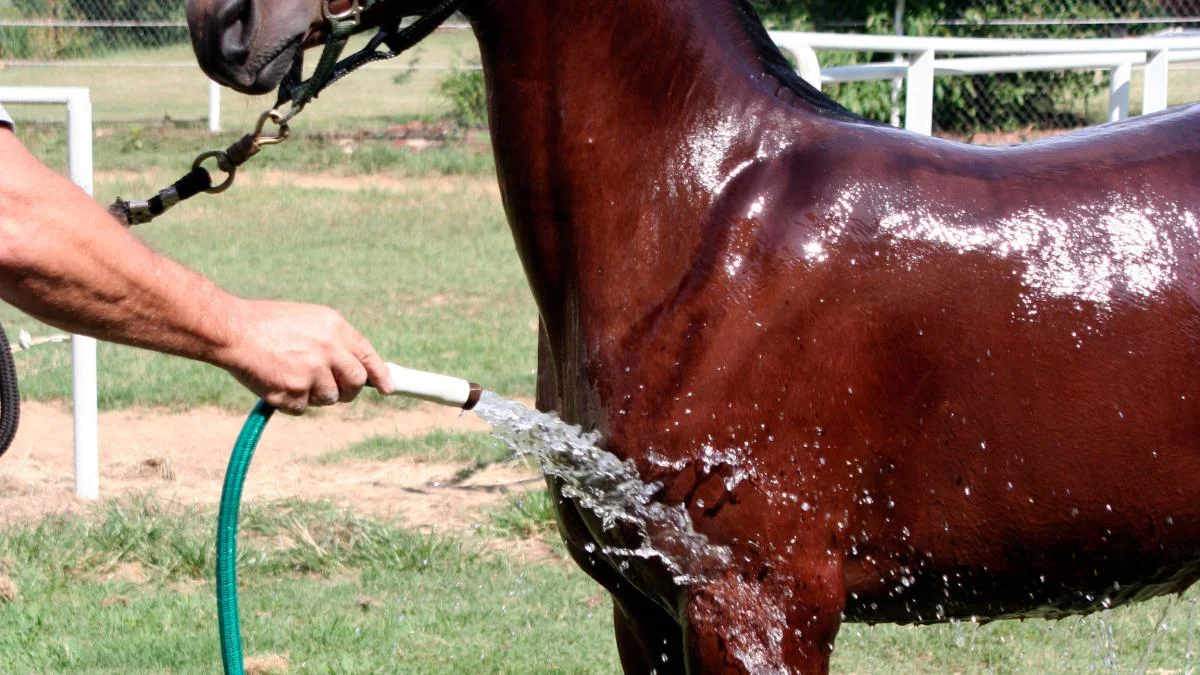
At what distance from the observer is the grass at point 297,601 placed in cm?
393

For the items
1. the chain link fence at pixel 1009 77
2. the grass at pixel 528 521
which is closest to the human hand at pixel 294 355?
the grass at pixel 528 521

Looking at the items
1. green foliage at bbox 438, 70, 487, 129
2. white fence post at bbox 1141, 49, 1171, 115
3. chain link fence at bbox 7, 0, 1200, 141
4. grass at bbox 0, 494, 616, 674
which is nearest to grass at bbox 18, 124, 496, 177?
chain link fence at bbox 7, 0, 1200, 141

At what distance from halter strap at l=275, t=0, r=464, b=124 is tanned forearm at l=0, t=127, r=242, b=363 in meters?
0.34

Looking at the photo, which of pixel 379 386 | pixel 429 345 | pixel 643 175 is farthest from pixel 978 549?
pixel 429 345

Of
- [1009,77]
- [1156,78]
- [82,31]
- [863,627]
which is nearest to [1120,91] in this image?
[1156,78]

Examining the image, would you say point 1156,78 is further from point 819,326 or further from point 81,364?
point 819,326

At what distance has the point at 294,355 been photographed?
6.81ft

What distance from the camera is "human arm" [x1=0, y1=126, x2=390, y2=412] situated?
1.85 metres

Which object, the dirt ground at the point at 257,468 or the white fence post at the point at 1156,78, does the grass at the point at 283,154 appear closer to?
the dirt ground at the point at 257,468

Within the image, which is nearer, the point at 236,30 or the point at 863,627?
the point at 236,30

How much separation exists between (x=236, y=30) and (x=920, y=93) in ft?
12.4

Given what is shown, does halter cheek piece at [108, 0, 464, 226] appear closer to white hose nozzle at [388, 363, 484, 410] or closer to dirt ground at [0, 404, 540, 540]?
white hose nozzle at [388, 363, 484, 410]

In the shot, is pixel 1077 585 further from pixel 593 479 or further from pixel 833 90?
pixel 833 90

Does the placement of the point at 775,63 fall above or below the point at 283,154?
above
